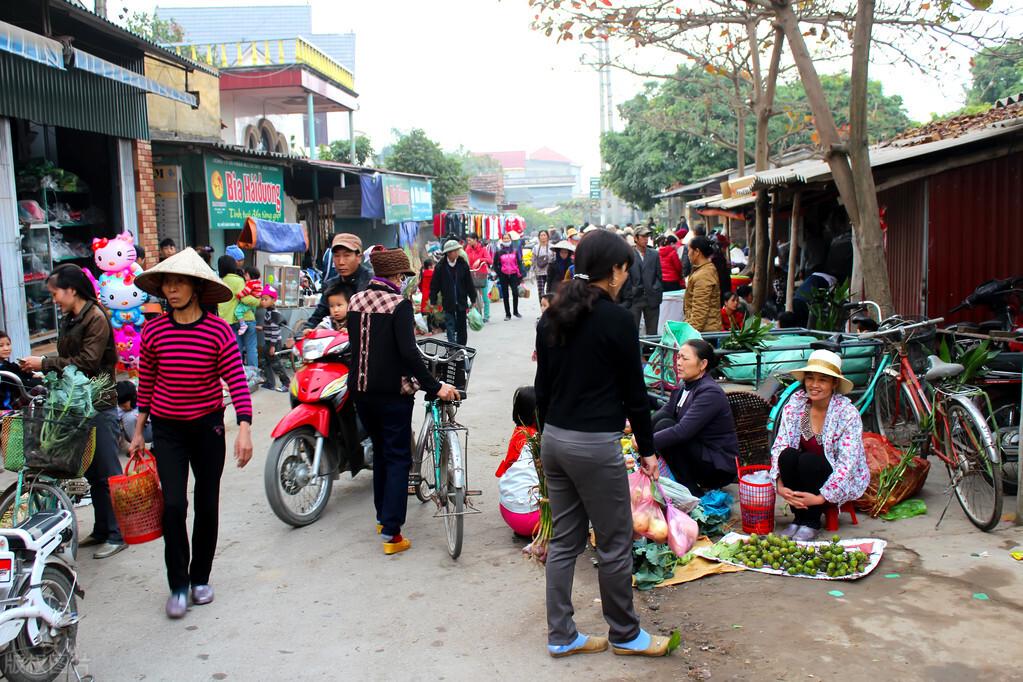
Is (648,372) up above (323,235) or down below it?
below

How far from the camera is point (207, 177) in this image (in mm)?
13773

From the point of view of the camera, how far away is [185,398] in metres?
4.60

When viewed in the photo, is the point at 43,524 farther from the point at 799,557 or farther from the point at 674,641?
the point at 799,557

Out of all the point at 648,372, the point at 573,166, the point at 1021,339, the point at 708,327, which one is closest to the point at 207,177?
the point at 708,327

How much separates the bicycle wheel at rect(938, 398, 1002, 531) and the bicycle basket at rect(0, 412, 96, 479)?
5.25 metres

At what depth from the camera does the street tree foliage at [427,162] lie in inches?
1328

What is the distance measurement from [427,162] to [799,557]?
30.2 meters

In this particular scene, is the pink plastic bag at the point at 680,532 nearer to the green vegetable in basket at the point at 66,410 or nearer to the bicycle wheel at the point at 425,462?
Answer: the bicycle wheel at the point at 425,462

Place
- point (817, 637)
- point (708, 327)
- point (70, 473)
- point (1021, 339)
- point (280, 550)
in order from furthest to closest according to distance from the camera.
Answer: point (708, 327)
point (1021, 339)
point (280, 550)
point (70, 473)
point (817, 637)

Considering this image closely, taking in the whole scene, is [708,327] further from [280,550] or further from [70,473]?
[70,473]

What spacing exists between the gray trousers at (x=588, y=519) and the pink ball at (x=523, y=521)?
1432 millimetres

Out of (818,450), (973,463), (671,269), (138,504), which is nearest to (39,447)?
(138,504)

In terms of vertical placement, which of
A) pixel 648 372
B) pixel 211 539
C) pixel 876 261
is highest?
pixel 876 261

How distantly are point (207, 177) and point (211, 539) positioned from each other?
10.1 metres
